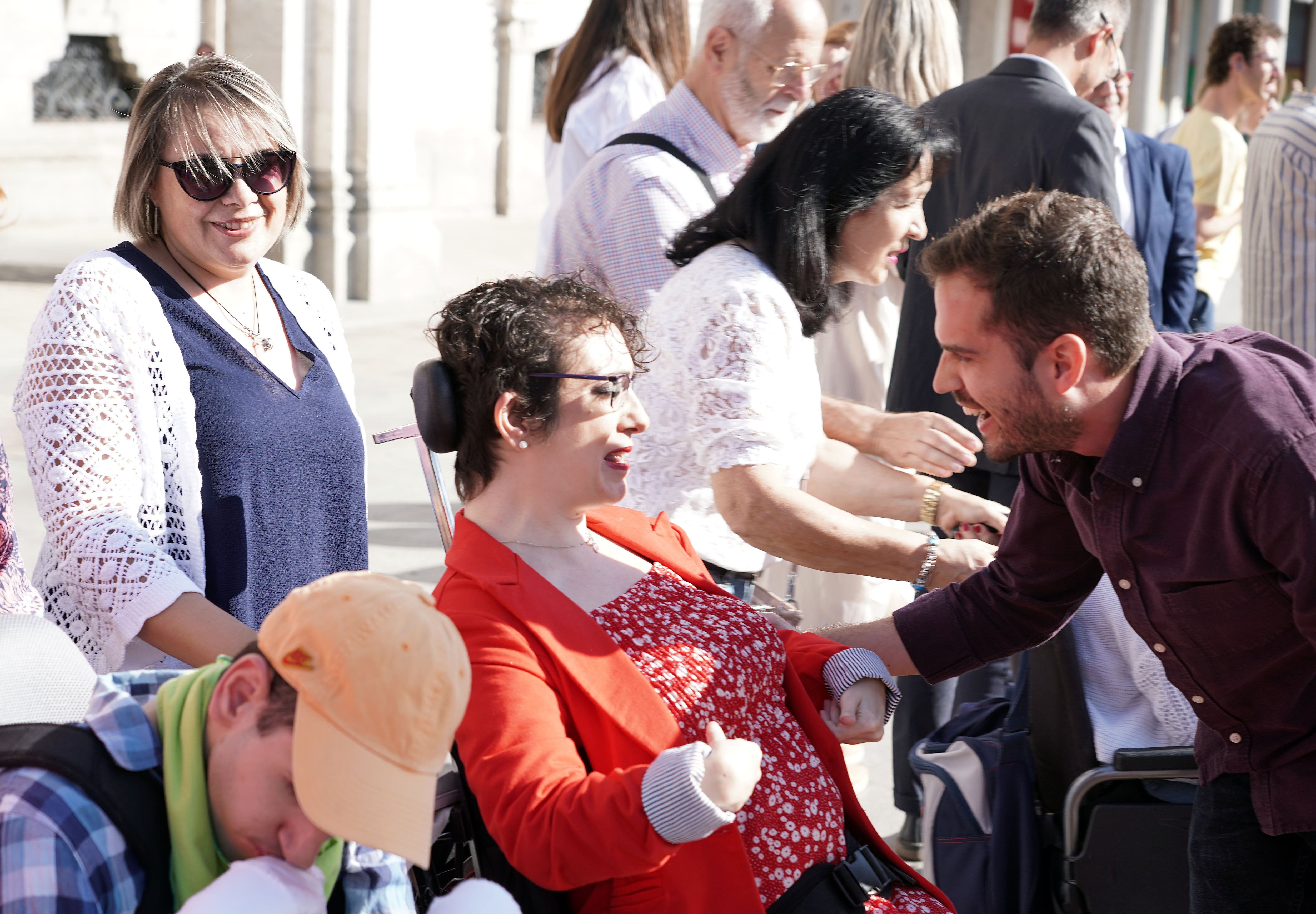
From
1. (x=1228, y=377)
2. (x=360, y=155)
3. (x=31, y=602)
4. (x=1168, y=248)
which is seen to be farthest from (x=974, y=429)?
(x=360, y=155)

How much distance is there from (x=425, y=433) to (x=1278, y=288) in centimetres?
332

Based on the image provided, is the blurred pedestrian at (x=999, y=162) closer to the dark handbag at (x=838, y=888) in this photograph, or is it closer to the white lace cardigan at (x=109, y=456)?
the dark handbag at (x=838, y=888)

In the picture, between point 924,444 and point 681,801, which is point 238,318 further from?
point 924,444

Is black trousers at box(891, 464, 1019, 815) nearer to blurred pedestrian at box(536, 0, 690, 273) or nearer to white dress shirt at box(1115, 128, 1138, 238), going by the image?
white dress shirt at box(1115, 128, 1138, 238)

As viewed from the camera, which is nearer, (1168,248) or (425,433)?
(425,433)

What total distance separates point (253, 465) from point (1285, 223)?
3460 mm

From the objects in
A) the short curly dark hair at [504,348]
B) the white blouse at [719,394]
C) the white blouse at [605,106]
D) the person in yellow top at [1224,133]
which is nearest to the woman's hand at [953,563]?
the white blouse at [719,394]

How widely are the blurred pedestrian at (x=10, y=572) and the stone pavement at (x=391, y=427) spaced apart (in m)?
0.82

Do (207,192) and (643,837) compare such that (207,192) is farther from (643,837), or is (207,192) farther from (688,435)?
(643,837)

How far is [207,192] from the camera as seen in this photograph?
90.1 inches

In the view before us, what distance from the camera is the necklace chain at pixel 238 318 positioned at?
2363 mm

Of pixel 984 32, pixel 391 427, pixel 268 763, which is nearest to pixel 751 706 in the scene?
pixel 268 763

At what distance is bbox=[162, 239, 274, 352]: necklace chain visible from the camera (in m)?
2.36

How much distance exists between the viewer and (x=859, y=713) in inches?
88.3
